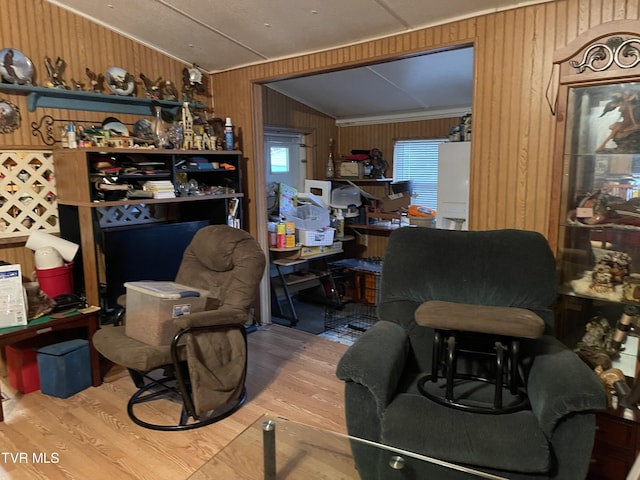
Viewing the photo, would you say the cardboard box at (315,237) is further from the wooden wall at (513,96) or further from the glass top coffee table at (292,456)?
the glass top coffee table at (292,456)

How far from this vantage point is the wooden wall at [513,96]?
2412 mm

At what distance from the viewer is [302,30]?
3.03m

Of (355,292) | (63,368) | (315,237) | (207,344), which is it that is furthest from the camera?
(355,292)

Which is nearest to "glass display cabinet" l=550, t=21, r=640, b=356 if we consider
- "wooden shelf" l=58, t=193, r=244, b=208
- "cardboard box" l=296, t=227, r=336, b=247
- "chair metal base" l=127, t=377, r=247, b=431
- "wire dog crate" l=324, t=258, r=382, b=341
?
"chair metal base" l=127, t=377, r=247, b=431

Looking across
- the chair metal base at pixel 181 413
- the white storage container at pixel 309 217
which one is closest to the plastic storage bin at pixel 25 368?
the chair metal base at pixel 181 413

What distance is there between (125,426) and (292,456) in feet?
3.90

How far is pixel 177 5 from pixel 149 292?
1.78m

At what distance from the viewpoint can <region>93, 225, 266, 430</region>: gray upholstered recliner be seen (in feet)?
7.86

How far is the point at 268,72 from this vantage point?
368 centimetres

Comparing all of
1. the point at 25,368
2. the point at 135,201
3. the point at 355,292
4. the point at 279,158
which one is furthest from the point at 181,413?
the point at 279,158

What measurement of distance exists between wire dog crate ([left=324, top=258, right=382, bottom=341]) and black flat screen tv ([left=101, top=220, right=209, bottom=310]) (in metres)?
1.69

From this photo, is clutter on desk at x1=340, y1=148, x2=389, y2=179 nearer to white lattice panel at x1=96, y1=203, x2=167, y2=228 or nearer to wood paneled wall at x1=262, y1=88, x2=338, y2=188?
wood paneled wall at x1=262, y1=88, x2=338, y2=188

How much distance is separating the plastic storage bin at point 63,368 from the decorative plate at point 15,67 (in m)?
1.69

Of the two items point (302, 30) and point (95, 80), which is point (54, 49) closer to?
point (95, 80)
